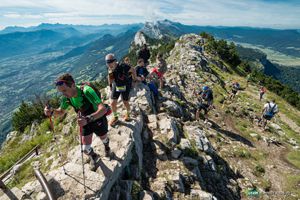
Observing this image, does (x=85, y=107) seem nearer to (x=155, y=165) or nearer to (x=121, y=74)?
(x=121, y=74)

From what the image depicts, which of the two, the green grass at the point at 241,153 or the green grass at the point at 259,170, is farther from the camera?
the green grass at the point at 241,153

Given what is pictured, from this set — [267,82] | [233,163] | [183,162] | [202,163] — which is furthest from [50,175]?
[267,82]

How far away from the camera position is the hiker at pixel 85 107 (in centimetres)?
565

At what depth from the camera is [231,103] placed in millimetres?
26031

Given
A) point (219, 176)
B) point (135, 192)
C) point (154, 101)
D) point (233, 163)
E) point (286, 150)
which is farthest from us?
point (286, 150)

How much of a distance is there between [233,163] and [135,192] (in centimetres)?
844

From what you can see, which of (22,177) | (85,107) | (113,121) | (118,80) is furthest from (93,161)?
(22,177)


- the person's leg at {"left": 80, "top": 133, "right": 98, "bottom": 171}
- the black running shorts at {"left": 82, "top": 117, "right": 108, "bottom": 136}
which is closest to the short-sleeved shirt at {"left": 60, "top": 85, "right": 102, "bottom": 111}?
the black running shorts at {"left": 82, "top": 117, "right": 108, "bottom": 136}

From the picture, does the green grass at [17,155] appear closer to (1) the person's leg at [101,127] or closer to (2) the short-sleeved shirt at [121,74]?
(2) the short-sleeved shirt at [121,74]

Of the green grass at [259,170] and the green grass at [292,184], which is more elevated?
the green grass at [259,170]

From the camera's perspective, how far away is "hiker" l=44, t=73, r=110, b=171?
18.5 feet

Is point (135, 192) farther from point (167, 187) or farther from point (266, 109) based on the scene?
point (266, 109)

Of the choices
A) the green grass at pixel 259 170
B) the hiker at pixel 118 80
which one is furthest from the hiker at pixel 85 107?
the green grass at pixel 259 170

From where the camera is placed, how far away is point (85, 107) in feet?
20.9
